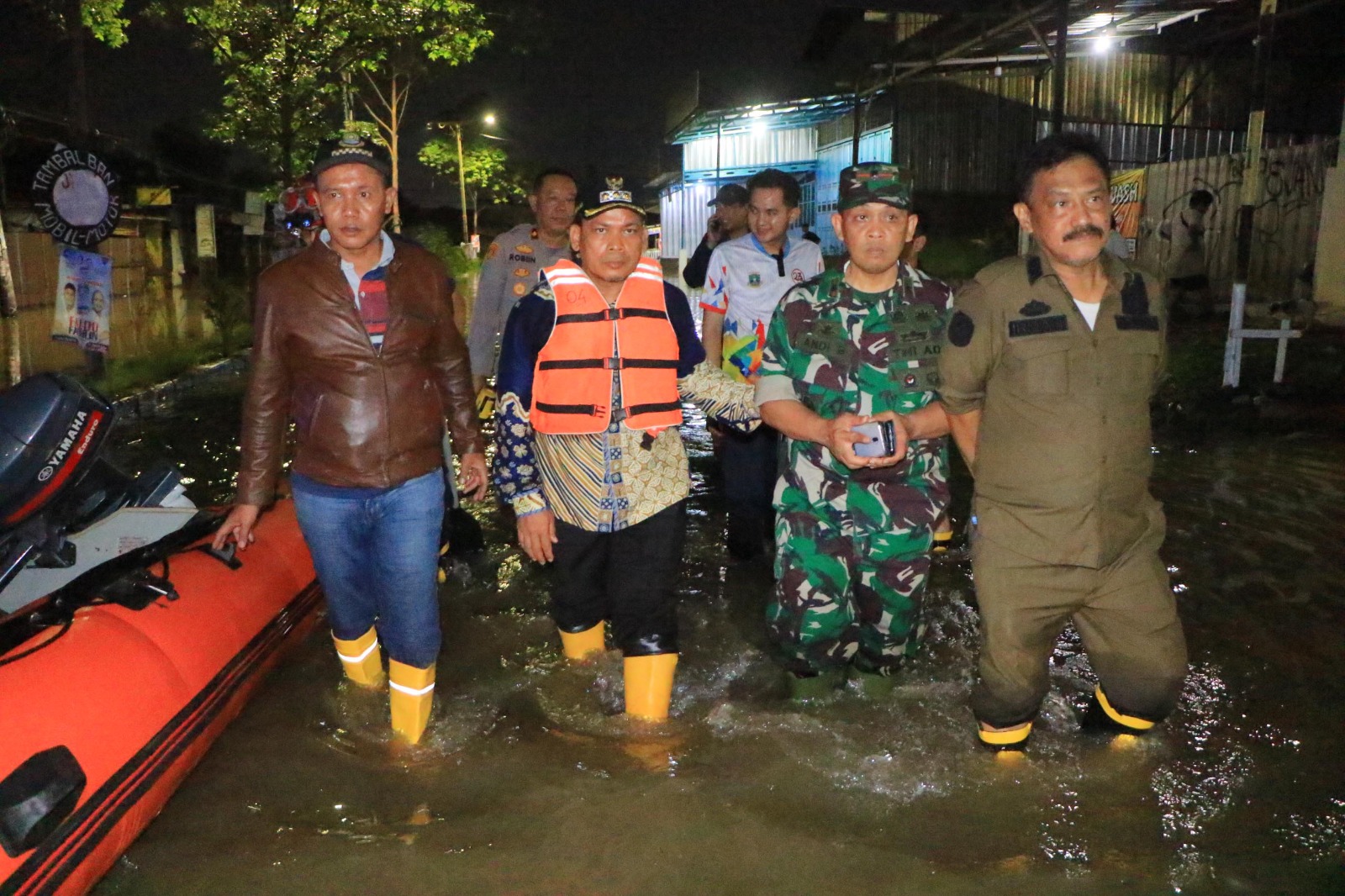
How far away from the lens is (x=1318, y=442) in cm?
845

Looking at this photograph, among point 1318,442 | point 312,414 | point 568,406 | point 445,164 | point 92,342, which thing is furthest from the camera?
point 445,164

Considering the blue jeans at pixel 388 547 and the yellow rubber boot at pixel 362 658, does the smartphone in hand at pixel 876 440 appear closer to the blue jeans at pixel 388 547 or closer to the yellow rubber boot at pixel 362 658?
the blue jeans at pixel 388 547

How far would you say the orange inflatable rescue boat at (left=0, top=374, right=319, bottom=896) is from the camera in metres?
2.71

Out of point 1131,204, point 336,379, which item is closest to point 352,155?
point 336,379

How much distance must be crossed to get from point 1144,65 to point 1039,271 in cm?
2266

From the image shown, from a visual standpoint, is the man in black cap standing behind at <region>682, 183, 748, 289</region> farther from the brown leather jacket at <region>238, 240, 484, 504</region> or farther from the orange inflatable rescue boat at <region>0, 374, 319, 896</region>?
the brown leather jacket at <region>238, 240, 484, 504</region>

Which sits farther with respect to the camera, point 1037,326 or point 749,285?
point 749,285

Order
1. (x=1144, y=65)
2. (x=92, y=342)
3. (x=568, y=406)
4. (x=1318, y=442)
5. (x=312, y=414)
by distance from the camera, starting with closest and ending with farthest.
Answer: (x=312, y=414) → (x=568, y=406) → (x=1318, y=442) → (x=92, y=342) → (x=1144, y=65)

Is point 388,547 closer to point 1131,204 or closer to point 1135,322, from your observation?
point 1135,322

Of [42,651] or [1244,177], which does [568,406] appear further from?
[1244,177]

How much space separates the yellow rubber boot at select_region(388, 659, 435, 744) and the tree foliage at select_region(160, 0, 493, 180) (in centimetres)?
1391

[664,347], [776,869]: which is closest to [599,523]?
[664,347]

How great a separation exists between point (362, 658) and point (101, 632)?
1007 mm

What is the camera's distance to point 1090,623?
328 cm
